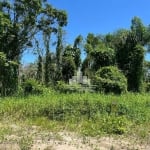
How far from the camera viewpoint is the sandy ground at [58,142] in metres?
11.3

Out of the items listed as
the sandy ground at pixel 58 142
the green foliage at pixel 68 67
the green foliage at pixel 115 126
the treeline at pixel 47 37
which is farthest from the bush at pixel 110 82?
the green foliage at pixel 68 67

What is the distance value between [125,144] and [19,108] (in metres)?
6.17

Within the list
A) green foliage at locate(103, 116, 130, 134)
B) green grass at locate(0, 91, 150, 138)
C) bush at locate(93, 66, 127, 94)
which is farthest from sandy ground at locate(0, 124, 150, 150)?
bush at locate(93, 66, 127, 94)

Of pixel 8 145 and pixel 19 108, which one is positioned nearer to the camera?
pixel 8 145

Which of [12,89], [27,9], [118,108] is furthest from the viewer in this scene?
[27,9]

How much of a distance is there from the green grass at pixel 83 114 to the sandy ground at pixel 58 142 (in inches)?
44.1

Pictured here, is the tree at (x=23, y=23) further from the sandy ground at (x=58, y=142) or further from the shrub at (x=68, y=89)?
the sandy ground at (x=58, y=142)

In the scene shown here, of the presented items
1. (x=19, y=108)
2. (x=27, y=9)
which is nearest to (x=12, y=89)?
(x=27, y=9)

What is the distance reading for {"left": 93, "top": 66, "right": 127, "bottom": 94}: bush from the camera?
82.3ft

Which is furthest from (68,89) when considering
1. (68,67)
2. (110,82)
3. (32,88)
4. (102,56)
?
(68,67)

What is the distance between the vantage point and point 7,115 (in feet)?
54.2

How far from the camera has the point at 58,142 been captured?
11906 mm

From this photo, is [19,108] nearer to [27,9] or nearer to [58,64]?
[27,9]

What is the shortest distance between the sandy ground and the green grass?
1119mm
